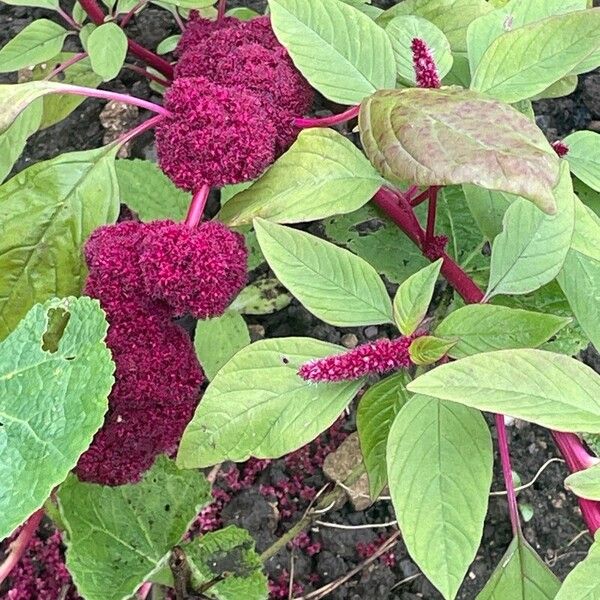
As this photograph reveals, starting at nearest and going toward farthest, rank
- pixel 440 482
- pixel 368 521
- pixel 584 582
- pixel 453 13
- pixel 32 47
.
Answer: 1. pixel 584 582
2. pixel 440 482
3. pixel 453 13
4. pixel 32 47
5. pixel 368 521

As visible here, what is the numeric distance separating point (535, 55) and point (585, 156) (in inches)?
6.9

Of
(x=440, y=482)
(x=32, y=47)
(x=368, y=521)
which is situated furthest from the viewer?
(x=368, y=521)

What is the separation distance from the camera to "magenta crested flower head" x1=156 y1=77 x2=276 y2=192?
41.6 inches

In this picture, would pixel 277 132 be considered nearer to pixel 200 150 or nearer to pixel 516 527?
pixel 200 150

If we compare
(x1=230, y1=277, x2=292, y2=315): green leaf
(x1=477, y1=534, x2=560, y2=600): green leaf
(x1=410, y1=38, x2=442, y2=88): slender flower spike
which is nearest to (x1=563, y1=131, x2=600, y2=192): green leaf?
(x1=410, y1=38, x2=442, y2=88): slender flower spike

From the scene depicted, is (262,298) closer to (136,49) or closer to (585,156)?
(136,49)

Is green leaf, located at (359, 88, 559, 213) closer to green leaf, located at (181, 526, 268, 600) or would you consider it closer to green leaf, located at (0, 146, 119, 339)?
green leaf, located at (0, 146, 119, 339)

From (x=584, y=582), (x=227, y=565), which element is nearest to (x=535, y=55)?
(x=584, y=582)

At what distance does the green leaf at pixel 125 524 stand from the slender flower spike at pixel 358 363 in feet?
1.81

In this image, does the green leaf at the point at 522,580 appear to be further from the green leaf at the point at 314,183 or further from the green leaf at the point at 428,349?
the green leaf at the point at 314,183

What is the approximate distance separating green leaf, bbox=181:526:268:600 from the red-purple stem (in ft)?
2.70

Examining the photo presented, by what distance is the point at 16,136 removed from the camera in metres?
1.39

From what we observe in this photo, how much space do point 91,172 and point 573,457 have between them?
29.4 inches

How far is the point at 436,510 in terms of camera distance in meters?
0.85
